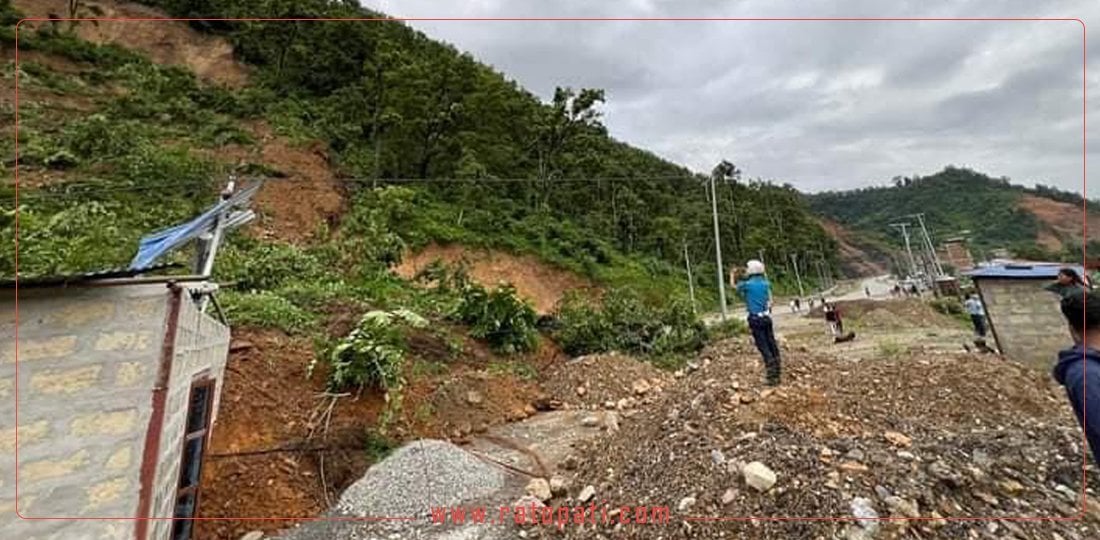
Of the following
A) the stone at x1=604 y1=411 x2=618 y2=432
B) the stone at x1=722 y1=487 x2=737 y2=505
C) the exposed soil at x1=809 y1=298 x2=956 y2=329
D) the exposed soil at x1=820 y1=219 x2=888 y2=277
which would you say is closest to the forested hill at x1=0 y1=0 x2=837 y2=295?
the exposed soil at x1=809 y1=298 x2=956 y2=329

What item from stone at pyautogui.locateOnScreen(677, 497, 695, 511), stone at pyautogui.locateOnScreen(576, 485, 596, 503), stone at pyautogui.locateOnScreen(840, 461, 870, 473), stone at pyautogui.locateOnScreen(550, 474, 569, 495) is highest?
stone at pyautogui.locateOnScreen(840, 461, 870, 473)

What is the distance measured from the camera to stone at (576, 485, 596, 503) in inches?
154

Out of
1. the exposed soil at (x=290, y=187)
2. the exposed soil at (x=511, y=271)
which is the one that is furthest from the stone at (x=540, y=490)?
the exposed soil at (x=290, y=187)

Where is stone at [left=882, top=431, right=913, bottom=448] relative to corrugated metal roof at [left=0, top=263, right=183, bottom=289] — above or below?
below

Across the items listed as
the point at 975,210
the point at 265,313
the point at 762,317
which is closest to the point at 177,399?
the point at 762,317

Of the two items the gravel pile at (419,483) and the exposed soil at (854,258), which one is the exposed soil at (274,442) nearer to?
the gravel pile at (419,483)

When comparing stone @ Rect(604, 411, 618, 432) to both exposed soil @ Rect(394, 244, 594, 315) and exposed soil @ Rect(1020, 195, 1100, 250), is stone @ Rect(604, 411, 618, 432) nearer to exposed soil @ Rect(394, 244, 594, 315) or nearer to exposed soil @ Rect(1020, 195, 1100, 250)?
exposed soil @ Rect(394, 244, 594, 315)

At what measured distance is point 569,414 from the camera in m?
7.67

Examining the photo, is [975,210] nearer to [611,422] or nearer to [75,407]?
[611,422]

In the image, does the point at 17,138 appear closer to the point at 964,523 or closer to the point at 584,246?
the point at 584,246

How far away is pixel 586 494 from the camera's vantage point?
3947mm

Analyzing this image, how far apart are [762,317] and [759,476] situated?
8.15 ft

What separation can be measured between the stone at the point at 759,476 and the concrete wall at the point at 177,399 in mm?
3589

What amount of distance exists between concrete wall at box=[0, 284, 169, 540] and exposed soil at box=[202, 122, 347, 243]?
12831 mm
